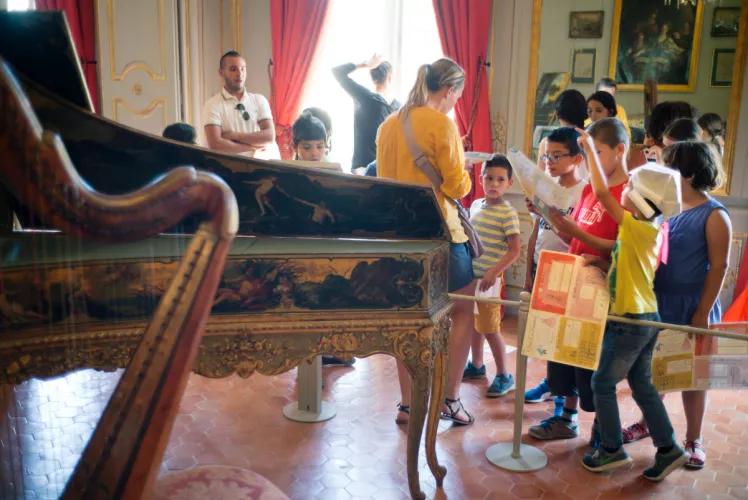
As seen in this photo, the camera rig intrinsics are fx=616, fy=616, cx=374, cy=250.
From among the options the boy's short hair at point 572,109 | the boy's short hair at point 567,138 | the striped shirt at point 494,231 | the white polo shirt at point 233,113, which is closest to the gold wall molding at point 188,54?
the white polo shirt at point 233,113

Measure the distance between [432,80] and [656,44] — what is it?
372 centimetres

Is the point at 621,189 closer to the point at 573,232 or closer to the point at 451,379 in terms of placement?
the point at 573,232

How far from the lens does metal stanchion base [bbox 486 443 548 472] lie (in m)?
2.94

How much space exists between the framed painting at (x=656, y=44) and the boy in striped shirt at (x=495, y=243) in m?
2.72

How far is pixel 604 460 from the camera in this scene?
2916 mm

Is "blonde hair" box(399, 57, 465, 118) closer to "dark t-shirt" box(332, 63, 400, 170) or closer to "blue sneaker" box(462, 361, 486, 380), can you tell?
"dark t-shirt" box(332, 63, 400, 170)

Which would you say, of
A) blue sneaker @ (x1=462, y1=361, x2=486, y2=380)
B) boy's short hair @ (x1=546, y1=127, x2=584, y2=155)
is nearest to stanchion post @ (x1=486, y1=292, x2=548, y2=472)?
boy's short hair @ (x1=546, y1=127, x2=584, y2=155)

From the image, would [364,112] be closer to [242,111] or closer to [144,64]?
[242,111]

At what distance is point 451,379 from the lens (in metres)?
3.36

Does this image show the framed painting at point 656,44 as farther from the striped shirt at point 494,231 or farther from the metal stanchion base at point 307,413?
the metal stanchion base at point 307,413

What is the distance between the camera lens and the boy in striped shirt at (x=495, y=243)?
368cm

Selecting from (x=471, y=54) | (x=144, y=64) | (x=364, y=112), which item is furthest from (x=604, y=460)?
(x=144, y=64)

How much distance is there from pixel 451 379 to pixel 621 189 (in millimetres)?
1327

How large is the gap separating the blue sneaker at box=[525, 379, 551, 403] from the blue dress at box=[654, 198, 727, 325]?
3.66 ft
